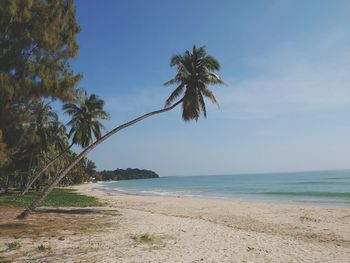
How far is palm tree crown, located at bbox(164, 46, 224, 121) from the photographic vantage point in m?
19.5

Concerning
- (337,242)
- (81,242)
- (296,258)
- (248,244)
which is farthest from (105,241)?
(337,242)

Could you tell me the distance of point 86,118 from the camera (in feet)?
102

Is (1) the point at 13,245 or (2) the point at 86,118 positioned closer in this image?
(1) the point at 13,245

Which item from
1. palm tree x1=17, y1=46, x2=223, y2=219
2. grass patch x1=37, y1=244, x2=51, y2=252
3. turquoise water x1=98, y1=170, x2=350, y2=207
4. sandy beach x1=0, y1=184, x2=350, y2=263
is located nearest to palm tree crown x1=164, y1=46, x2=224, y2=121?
palm tree x1=17, y1=46, x2=223, y2=219

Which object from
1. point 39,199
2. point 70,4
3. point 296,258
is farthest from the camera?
point 39,199

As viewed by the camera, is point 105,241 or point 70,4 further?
point 70,4

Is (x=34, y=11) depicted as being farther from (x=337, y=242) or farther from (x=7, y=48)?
(x=337, y=242)

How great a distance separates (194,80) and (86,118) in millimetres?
14371

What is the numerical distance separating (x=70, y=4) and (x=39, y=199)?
867 centimetres

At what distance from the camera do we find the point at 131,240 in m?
10.7

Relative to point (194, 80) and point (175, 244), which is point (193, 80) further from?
point (175, 244)

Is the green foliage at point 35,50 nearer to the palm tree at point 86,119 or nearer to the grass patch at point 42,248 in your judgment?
the grass patch at point 42,248

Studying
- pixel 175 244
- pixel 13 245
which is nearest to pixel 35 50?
pixel 13 245

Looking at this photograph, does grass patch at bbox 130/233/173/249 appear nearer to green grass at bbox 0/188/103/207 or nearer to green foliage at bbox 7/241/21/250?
green foliage at bbox 7/241/21/250
